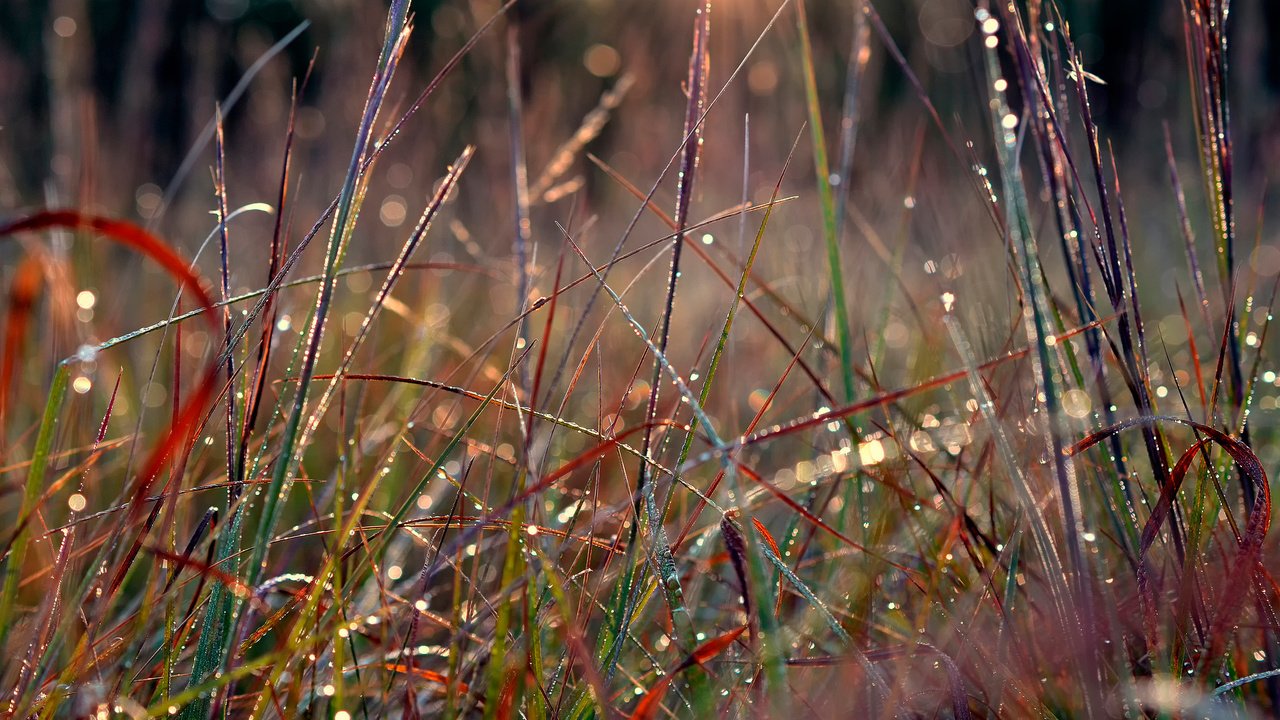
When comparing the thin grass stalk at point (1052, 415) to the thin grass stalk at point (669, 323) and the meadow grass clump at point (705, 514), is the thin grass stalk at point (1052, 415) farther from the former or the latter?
the thin grass stalk at point (669, 323)

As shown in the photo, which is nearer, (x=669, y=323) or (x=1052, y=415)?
(x=1052, y=415)

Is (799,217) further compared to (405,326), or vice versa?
(799,217)

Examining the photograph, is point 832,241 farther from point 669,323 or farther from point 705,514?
point 705,514

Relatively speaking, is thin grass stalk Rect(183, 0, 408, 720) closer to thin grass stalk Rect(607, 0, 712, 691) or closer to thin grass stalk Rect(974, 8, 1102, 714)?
thin grass stalk Rect(607, 0, 712, 691)

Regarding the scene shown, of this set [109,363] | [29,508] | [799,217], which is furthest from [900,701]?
[799,217]

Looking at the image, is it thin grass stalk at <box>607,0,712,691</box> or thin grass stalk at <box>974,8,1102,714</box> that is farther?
thin grass stalk at <box>607,0,712,691</box>

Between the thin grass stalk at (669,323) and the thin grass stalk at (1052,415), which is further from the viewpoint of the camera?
the thin grass stalk at (669,323)

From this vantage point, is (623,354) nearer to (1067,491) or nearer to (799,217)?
(1067,491)

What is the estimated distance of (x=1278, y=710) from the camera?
2.04 ft

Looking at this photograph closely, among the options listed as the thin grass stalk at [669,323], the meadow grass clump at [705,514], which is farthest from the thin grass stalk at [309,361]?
the thin grass stalk at [669,323]

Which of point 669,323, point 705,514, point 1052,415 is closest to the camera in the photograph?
point 1052,415

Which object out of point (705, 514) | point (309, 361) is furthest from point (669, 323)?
point (705, 514)

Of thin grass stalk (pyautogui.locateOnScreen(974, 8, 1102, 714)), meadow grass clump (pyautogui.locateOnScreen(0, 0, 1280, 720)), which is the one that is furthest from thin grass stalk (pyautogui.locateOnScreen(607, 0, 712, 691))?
thin grass stalk (pyautogui.locateOnScreen(974, 8, 1102, 714))

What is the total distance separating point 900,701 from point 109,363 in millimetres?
1653
